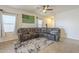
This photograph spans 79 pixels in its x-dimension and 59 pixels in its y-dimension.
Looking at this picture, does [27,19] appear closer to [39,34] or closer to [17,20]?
[17,20]

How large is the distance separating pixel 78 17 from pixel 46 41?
1440 mm

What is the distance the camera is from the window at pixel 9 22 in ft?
8.69

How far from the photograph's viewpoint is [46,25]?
3035 millimetres

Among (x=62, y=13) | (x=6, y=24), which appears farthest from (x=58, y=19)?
(x=6, y=24)

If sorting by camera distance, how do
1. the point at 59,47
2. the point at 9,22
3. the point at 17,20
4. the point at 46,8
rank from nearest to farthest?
1. the point at 9,22
2. the point at 17,20
3. the point at 59,47
4. the point at 46,8

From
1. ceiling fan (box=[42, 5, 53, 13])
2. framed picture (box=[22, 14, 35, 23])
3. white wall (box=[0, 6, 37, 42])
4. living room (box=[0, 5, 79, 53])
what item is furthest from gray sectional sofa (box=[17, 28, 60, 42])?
ceiling fan (box=[42, 5, 53, 13])

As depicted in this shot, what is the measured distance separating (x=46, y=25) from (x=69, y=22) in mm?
827

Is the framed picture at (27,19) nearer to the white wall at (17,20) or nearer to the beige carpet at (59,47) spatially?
the white wall at (17,20)

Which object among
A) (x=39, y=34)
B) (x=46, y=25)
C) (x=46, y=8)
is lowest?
(x=39, y=34)

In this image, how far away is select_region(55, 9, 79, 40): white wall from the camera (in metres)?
2.74

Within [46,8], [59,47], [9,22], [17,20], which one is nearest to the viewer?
[9,22]

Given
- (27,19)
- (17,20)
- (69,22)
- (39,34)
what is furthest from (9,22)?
(69,22)

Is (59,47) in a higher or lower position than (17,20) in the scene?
lower

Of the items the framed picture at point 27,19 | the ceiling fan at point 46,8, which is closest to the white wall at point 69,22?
the ceiling fan at point 46,8
